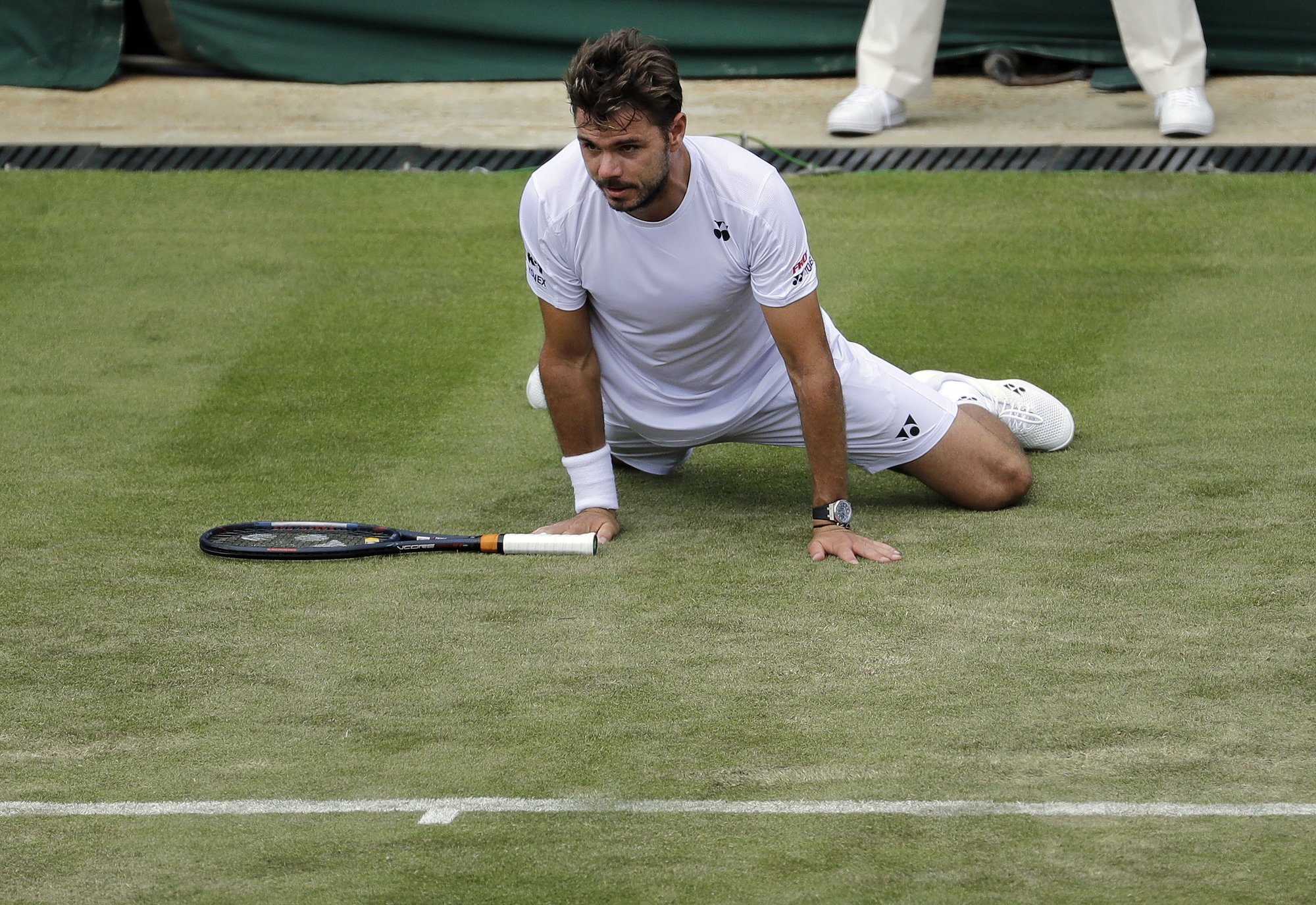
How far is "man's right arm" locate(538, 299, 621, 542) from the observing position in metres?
4.62

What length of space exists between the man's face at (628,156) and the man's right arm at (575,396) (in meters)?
0.48

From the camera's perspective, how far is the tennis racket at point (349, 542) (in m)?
4.50

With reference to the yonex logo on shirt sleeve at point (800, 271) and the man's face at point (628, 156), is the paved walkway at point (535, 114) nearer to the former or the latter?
the yonex logo on shirt sleeve at point (800, 271)

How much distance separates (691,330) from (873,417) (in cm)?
54

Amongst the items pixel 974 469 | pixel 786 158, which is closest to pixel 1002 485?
pixel 974 469

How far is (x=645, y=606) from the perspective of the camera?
4.18 metres

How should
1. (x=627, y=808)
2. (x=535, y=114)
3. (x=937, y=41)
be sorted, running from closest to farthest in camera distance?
(x=627, y=808)
(x=937, y=41)
(x=535, y=114)

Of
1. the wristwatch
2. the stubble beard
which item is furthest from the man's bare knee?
the stubble beard

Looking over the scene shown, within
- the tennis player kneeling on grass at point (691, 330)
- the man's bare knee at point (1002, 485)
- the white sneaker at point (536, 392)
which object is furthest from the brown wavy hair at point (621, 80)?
the man's bare knee at point (1002, 485)

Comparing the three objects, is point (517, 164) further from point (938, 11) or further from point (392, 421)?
point (392, 421)

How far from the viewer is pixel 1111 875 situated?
2953mm

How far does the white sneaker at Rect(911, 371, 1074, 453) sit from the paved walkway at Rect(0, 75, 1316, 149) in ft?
10.2

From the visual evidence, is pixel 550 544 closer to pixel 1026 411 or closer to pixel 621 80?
pixel 621 80

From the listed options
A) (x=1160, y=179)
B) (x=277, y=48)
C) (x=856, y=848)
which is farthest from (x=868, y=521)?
(x=277, y=48)
